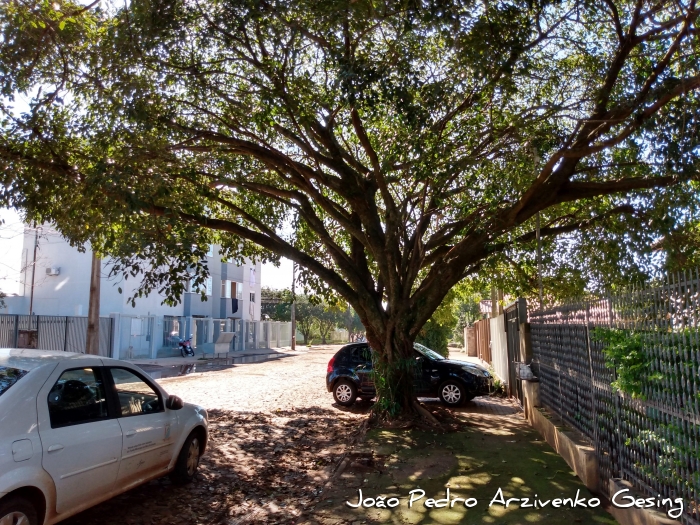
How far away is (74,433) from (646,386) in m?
4.83

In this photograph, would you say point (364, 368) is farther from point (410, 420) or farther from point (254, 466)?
point (254, 466)

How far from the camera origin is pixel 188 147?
10484 mm

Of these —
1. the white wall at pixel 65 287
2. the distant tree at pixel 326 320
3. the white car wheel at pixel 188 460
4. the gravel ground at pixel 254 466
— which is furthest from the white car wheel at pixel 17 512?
the distant tree at pixel 326 320

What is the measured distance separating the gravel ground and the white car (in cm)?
46

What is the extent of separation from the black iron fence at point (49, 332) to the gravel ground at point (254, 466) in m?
9.38

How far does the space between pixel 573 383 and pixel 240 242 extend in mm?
9434

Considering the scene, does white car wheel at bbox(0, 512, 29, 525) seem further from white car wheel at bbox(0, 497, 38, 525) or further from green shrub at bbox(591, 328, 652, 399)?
green shrub at bbox(591, 328, 652, 399)

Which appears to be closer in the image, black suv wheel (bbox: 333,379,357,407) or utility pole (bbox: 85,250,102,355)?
black suv wheel (bbox: 333,379,357,407)

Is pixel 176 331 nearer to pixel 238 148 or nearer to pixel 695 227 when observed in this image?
pixel 238 148

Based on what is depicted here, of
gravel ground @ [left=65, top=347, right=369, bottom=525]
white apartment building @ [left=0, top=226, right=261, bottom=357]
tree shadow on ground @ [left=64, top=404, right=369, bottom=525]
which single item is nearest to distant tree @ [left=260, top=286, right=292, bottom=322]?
white apartment building @ [left=0, top=226, right=261, bottom=357]

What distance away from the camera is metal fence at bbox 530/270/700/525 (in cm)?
405

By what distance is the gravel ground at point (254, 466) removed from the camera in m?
6.14

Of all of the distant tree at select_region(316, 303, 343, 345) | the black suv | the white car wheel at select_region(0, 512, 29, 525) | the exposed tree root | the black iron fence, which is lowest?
the exposed tree root

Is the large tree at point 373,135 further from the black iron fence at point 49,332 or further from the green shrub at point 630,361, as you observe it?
the black iron fence at point 49,332
